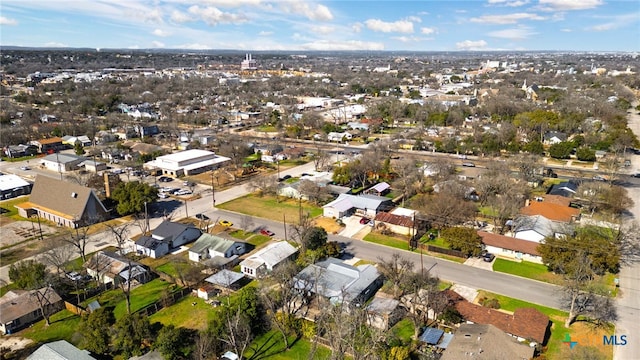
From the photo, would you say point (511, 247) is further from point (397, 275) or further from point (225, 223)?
point (225, 223)

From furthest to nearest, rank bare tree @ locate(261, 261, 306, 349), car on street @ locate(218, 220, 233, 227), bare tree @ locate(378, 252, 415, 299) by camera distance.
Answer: car on street @ locate(218, 220, 233, 227), bare tree @ locate(378, 252, 415, 299), bare tree @ locate(261, 261, 306, 349)

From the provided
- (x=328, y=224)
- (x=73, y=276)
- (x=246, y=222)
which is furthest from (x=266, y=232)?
(x=73, y=276)

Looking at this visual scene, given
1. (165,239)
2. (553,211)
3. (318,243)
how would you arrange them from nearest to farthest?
(318,243), (165,239), (553,211)

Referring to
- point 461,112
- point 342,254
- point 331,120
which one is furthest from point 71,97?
point 342,254

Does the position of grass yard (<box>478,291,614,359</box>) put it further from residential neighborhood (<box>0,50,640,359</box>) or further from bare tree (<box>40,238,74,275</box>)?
bare tree (<box>40,238,74,275</box>)

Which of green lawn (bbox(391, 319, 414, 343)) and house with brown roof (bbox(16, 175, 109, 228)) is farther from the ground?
house with brown roof (bbox(16, 175, 109, 228))

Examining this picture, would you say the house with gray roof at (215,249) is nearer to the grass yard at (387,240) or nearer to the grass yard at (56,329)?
the grass yard at (56,329)

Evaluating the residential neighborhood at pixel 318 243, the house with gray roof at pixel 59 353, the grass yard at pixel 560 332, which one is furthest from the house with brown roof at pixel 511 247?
the house with gray roof at pixel 59 353

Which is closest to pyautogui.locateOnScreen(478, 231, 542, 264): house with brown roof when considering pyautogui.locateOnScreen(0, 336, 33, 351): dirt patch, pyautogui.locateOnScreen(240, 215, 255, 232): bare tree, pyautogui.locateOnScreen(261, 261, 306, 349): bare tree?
pyautogui.locateOnScreen(261, 261, 306, 349): bare tree
